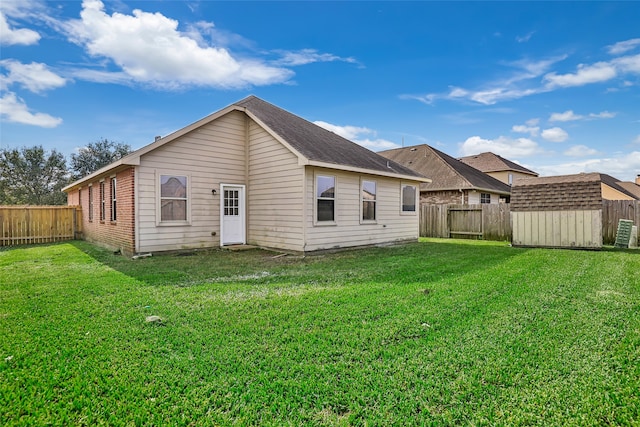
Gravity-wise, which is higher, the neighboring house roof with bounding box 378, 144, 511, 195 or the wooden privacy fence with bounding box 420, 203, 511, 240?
the neighboring house roof with bounding box 378, 144, 511, 195

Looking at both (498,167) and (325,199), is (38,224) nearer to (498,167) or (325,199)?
(325,199)

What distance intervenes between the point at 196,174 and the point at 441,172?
1515 cm

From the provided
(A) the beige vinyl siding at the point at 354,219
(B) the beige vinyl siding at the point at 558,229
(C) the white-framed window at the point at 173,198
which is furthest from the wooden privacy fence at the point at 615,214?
(C) the white-framed window at the point at 173,198

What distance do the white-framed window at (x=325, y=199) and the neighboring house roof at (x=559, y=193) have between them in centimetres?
718

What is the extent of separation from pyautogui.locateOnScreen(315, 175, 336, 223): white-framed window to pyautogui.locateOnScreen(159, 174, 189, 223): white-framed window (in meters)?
4.10

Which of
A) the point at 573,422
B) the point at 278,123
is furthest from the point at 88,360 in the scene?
the point at 278,123

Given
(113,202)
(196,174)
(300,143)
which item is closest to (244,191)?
(196,174)

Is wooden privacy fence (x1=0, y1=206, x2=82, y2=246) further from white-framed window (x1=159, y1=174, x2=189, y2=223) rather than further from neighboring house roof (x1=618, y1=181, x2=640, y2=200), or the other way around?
neighboring house roof (x1=618, y1=181, x2=640, y2=200)

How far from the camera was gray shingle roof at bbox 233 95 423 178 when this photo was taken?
1049 centimetres

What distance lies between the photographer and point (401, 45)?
14289 mm

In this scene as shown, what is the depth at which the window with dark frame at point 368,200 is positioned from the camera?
470 inches

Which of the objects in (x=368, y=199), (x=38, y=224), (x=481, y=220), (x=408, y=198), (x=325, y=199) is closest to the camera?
(x=325, y=199)

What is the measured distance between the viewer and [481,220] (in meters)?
15.8

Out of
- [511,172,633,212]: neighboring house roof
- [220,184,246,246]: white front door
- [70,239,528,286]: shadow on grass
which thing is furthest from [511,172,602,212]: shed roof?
[220,184,246,246]: white front door
